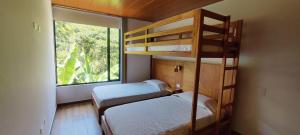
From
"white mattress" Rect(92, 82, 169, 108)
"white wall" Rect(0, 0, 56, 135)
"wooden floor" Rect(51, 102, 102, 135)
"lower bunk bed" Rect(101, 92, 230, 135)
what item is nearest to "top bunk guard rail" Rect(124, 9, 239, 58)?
"lower bunk bed" Rect(101, 92, 230, 135)

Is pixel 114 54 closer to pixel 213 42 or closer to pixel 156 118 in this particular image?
pixel 156 118

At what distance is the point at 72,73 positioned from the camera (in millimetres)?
3738

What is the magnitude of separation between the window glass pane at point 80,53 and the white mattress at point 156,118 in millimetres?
2084

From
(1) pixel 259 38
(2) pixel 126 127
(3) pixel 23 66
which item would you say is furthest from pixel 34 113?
(1) pixel 259 38

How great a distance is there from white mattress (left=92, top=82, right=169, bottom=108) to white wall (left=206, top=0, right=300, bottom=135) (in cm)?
170

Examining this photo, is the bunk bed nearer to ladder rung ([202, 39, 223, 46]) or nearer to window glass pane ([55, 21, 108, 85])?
ladder rung ([202, 39, 223, 46])


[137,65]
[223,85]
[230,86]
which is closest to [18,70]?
[223,85]

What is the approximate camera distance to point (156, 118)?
6.65 feet

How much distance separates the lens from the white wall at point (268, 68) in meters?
1.80

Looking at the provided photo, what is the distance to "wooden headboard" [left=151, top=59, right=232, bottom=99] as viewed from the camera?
2.65 m

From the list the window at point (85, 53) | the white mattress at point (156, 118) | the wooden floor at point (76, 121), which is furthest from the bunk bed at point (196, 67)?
the window at point (85, 53)

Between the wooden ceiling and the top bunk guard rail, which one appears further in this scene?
the wooden ceiling

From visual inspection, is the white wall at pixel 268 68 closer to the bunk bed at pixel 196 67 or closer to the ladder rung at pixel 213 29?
the bunk bed at pixel 196 67

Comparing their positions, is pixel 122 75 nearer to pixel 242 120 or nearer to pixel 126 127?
pixel 126 127
